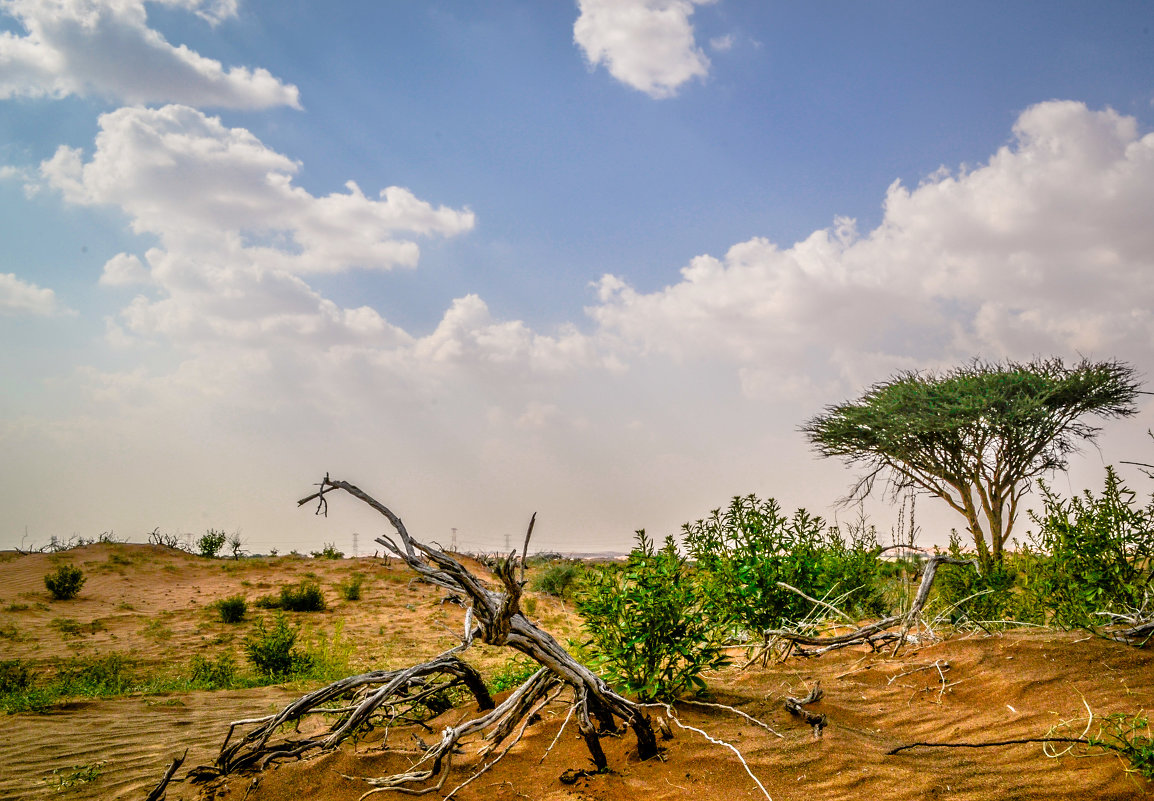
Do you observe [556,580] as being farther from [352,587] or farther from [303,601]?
[303,601]

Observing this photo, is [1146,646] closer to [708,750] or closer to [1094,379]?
[708,750]

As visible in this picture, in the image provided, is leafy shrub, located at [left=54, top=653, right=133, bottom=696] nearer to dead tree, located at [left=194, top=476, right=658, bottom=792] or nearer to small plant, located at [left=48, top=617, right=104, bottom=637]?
small plant, located at [left=48, top=617, right=104, bottom=637]

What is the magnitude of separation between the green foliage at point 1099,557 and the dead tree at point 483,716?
4.53 m

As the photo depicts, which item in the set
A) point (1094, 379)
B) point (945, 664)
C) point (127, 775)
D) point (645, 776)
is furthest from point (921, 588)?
A: point (1094, 379)

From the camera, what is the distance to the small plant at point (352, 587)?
20.8 meters

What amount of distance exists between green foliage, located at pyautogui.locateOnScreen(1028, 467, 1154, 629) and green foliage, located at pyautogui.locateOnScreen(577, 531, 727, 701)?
3693 mm

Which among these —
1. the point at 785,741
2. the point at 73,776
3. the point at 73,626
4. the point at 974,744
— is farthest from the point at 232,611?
the point at 974,744

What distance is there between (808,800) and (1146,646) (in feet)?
11.5

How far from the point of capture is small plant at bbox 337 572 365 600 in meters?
20.8

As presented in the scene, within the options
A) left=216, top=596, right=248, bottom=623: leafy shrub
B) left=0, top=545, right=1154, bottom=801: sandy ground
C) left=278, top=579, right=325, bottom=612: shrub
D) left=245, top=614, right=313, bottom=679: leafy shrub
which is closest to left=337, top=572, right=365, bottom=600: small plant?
left=278, top=579, right=325, bottom=612: shrub

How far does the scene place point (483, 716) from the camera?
385 cm

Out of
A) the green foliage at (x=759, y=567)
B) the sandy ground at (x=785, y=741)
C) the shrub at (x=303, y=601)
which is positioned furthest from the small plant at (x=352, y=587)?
the green foliage at (x=759, y=567)

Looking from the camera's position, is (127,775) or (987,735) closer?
(987,735)

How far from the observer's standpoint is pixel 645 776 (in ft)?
12.0
